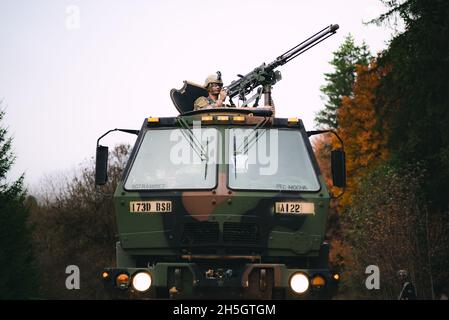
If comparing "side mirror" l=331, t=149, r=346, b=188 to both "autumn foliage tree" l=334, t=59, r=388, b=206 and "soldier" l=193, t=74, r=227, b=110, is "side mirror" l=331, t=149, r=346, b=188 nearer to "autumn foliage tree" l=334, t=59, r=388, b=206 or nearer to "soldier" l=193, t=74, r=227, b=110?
"soldier" l=193, t=74, r=227, b=110

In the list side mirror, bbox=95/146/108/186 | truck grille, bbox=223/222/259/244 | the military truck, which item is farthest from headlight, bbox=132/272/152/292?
side mirror, bbox=95/146/108/186

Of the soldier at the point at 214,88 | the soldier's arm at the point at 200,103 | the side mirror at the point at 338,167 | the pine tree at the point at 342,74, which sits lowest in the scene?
the side mirror at the point at 338,167

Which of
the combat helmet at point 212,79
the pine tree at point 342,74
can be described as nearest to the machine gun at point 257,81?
the combat helmet at point 212,79

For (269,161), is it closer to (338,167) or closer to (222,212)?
(222,212)

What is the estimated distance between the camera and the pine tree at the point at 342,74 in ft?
197

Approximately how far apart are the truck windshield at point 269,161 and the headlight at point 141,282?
1.40m

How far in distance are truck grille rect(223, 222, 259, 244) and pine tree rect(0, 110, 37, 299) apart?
21270 millimetres

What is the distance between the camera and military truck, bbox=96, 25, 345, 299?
8.83 metres

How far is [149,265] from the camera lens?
9578mm

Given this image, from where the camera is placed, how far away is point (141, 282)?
8797 millimetres

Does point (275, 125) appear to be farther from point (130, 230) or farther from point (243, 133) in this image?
point (130, 230)

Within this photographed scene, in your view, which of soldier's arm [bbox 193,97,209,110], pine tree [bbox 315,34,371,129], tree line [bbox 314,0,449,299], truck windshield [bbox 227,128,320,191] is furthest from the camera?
pine tree [bbox 315,34,371,129]

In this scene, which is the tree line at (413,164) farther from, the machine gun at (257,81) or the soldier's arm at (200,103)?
the soldier's arm at (200,103)

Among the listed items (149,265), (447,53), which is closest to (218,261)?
(149,265)
